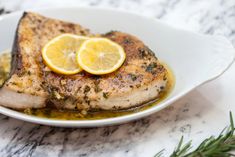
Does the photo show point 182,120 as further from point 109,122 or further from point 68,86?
point 68,86

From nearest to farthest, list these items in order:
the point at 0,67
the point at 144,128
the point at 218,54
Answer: the point at 144,128 → the point at 218,54 → the point at 0,67

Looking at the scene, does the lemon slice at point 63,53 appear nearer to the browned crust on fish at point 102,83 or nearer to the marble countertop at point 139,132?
the browned crust on fish at point 102,83

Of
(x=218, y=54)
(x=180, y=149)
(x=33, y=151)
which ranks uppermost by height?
(x=218, y=54)

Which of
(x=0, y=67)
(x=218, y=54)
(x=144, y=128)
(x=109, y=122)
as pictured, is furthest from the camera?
(x=0, y=67)

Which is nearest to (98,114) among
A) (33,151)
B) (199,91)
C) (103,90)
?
(103,90)

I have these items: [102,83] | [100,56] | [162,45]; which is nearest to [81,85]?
[102,83]

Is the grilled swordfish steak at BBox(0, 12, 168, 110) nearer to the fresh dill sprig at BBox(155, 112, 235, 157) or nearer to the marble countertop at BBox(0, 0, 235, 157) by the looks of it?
the marble countertop at BBox(0, 0, 235, 157)

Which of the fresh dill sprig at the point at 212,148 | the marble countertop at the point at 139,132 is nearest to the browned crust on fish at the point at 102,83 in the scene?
the marble countertop at the point at 139,132

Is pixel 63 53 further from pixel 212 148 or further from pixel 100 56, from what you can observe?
pixel 212 148
